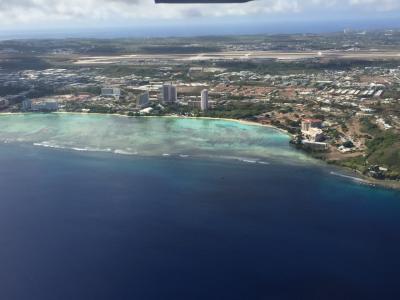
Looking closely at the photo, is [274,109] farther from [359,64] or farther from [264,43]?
[264,43]

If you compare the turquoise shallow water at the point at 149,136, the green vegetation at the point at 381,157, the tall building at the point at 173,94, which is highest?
the tall building at the point at 173,94

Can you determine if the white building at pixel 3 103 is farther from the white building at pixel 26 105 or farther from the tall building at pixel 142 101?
the tall building at pixel 142 101

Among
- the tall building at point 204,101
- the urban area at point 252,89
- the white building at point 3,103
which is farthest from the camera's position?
the white building at point 3,103

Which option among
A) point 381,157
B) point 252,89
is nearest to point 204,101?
point 252,89

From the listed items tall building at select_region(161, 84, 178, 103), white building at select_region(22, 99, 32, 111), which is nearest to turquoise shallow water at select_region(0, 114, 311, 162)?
white building at select_region(22, 99, 32, 111)

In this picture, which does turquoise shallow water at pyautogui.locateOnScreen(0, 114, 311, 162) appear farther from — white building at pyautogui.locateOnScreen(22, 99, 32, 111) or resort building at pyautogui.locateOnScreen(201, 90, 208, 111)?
resort building at pyautogui.locateOnScreen(201, 90, 208, 111)

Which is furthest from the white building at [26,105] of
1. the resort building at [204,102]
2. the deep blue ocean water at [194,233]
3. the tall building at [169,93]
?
the deep blue ocean water at [194,233]

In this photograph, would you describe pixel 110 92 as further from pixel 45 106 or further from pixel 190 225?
pixel 190 225
